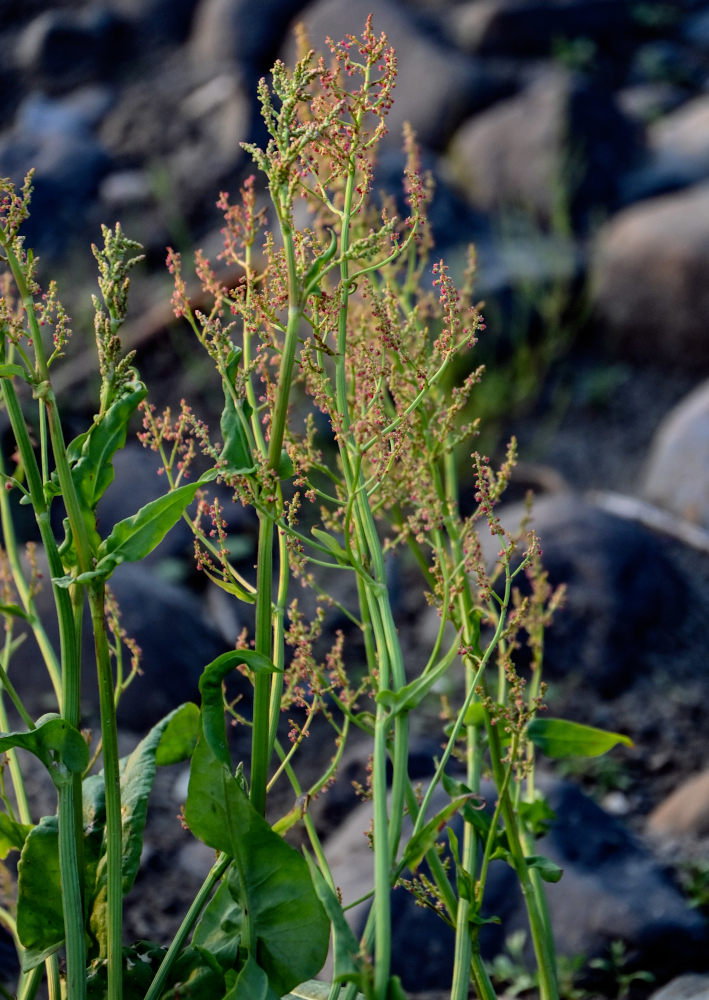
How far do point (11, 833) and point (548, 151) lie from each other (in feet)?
18.3

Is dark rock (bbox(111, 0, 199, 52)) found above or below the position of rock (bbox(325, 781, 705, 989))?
above

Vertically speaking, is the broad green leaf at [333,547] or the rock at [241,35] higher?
the rock at [241,35]

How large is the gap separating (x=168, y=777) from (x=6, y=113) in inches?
199

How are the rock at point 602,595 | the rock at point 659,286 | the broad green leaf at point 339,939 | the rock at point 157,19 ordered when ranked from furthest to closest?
the rock at point 157,19 → the rock at point 659,286 → the rock at point 602,595 → the broad green leaf at point 339,939

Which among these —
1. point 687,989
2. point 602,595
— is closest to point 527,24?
point 602,595

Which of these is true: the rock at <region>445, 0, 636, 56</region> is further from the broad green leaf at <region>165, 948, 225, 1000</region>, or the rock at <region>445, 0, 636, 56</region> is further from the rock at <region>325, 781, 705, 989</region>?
the broad green leaf at <region>165, 948, 225, 1000</region>

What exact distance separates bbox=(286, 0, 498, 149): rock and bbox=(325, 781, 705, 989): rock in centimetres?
490

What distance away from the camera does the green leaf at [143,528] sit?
3.53ft

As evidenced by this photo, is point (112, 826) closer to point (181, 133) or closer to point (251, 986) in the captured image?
point (251, 986)

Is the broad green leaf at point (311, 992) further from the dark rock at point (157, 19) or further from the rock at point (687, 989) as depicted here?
the dark rock at point (157, 19)

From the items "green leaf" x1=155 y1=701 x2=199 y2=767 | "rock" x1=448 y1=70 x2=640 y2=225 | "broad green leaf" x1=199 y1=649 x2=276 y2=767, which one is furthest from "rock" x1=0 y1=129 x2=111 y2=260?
"broad green leaf" x1=199 y1=649 x2=276 y2=767

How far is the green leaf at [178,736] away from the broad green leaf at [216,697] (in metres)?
0.25

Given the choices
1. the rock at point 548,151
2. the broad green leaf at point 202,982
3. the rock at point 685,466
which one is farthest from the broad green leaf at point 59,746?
the rock at point 548,151

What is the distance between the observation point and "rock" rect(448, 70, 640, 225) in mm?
5992
